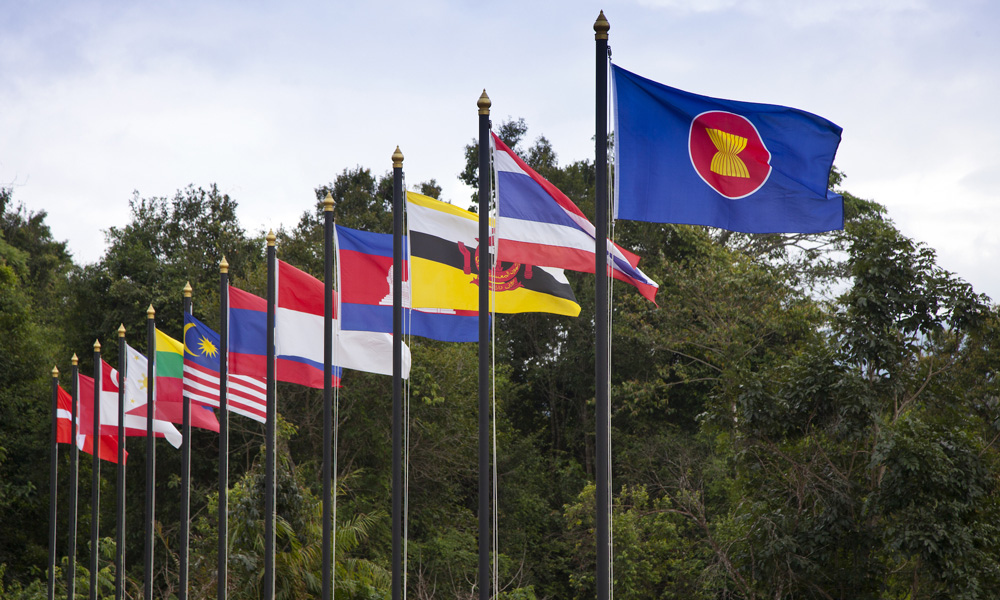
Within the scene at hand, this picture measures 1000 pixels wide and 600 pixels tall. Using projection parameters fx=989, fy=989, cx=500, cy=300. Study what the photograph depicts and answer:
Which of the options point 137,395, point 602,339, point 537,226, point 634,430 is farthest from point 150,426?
point 634,430

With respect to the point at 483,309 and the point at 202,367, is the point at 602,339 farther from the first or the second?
the point at 202,367

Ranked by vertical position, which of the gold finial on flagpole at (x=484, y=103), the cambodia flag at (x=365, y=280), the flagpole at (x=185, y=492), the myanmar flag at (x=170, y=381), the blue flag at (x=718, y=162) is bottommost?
the flagpole at (x=185, y=492)

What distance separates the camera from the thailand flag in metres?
9.16

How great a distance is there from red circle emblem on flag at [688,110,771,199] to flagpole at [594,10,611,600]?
0.73 m

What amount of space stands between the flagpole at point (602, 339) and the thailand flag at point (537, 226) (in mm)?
1476

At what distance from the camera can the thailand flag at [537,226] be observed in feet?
30.1

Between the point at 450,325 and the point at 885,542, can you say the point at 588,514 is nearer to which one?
the point at 885,542

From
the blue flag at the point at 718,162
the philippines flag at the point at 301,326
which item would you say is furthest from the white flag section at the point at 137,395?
the blue flag at the point at 718,162

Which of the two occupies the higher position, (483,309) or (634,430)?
(483,309)

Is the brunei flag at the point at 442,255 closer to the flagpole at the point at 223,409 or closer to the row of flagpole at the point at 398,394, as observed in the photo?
the row of flagpole at the point at 398,394

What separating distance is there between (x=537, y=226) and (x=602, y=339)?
2337 mm

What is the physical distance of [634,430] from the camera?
105 feet

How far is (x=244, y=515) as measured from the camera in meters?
16.8

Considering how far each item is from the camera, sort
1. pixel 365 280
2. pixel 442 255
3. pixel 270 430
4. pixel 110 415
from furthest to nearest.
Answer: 1. pixel 110 415
2. pixel 270 430
3. pixel 365 280
4. pixel 442 255
